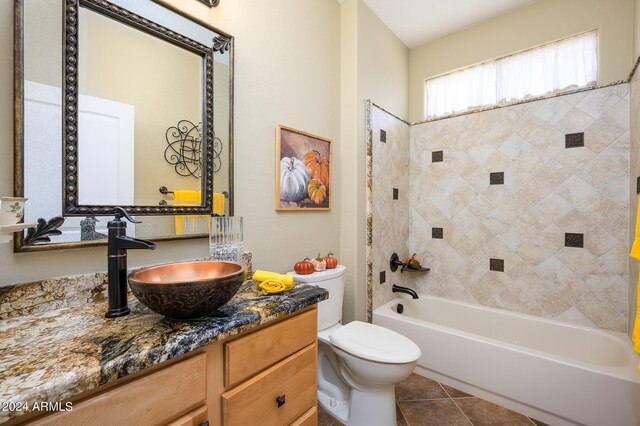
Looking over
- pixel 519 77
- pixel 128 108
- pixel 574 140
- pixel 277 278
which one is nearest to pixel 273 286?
pixel 277 278

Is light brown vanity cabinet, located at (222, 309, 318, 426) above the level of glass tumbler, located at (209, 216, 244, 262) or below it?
below

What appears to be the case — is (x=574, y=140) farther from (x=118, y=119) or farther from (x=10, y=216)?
(x=10, y=216)

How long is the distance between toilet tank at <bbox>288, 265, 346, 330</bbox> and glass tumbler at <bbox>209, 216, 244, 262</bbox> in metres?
0.46

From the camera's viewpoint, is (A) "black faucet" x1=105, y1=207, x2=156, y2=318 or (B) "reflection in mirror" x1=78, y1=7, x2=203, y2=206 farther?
(B) "reflection in mirror" x1=78, y1=7, x2=203, y2=206

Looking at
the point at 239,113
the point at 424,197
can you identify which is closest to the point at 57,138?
the point at 239,113

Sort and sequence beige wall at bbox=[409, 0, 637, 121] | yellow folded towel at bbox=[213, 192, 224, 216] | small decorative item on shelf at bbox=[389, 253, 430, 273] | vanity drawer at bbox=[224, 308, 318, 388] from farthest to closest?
small decorative item on shelf at bbox=[389, 253, 430, 273] < beige wall at bbox=[409, 0, 637, 121] < yellow folded towel at bbox=[213, 192, 224, 216] < vanity drawer at bbox=[224, 308, 318, 388]

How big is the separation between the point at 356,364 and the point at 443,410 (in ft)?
2.57

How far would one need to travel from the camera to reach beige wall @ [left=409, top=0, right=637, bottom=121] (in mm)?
1962

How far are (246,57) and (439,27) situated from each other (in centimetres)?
196

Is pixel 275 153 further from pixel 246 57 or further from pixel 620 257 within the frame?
pixel 620 257

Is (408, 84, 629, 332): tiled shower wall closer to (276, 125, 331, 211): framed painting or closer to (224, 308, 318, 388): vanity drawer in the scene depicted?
(276, 125, 331, 211): framed painting

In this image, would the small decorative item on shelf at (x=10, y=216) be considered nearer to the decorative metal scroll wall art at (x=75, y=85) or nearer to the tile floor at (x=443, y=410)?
the decorative metal scroll wall art at (x=75, y=85)

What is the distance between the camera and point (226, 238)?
1379 mm

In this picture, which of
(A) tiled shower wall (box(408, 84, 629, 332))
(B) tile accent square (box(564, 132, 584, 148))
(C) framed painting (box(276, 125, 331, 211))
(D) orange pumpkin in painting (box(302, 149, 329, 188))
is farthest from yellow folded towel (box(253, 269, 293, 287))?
(B) tile accent square (box(564, 132, 584, 148))
